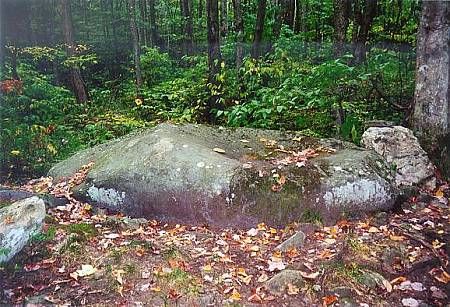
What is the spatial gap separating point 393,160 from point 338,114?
5.82 ft

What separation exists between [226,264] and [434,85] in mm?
4148

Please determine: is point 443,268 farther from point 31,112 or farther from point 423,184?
point 31,112

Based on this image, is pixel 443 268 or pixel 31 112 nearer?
pixel 443 268

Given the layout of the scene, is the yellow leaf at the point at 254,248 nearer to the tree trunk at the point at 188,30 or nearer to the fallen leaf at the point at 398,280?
the fallen leaf at the point at 398,280

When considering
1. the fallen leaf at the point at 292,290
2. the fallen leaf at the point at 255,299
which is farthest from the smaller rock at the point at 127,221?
the fallen leaf at the point at 292,290

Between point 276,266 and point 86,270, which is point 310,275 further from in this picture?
point 86,270

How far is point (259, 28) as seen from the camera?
384 inches

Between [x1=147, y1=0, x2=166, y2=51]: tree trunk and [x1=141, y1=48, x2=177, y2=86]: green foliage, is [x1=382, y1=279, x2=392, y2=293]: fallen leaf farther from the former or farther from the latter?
[x1=147, y1=0, x2=166, y2=51]: tree trunk

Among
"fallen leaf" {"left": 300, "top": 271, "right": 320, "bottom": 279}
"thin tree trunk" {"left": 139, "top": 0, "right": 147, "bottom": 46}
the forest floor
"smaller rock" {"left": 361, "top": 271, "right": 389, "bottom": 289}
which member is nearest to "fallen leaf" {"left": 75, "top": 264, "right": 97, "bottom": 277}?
the forest floor

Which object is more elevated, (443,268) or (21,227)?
(21,227)

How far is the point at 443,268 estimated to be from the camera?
147 inches

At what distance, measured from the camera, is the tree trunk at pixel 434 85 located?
18.6 feet

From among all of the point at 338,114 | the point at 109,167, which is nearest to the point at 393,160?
the point at 338,114

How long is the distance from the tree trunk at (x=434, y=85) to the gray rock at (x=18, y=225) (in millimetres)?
5326
